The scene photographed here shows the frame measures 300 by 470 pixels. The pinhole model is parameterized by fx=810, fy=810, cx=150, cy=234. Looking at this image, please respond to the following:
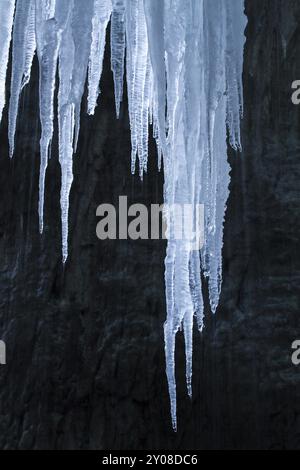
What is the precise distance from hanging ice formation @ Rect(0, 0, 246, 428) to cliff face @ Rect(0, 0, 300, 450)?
1.03m

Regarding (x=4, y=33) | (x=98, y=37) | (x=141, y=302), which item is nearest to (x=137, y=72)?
(x=98, y=37)

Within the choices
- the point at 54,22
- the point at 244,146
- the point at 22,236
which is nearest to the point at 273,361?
the point at 244,146

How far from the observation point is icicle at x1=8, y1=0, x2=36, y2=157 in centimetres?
388

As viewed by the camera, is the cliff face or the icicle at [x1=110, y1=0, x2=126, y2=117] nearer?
the icicle at [x1=110, y1=0, x2=126, y2=117]

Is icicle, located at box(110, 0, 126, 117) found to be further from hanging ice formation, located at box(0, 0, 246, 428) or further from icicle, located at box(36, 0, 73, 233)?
icicle, located at box(36, 0, 73, 233)

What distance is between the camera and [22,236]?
5.02m

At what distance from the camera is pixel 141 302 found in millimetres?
4879

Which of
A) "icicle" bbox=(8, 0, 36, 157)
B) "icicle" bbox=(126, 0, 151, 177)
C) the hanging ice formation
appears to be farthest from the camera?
Answer: "icicle" bbox=(8, 0, 36, 157)

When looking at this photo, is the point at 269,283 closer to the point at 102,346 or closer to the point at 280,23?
the point at 102,346

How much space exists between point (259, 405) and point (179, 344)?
0.59m

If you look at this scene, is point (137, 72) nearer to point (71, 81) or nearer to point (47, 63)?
point (71, 81)

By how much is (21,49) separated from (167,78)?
0.76 meters

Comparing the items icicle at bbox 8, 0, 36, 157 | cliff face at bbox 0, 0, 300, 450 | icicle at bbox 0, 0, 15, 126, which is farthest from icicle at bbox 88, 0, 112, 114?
cliff face at bbox 0, 0, 300, 450

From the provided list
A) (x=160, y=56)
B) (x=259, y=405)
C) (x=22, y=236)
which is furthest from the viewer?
(x=22, y=236)
